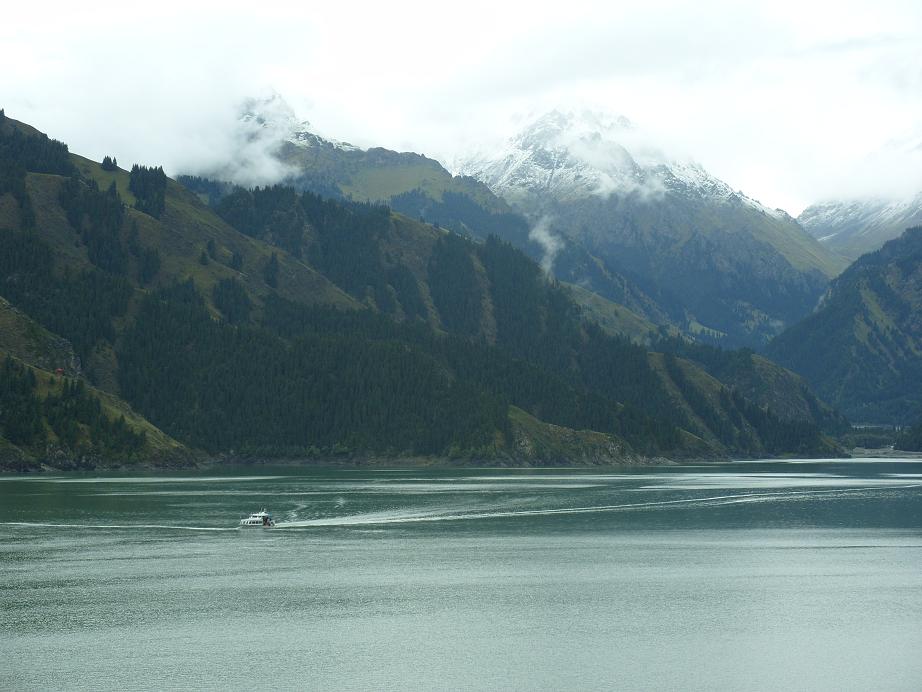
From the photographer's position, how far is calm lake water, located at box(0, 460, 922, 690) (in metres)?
84.7

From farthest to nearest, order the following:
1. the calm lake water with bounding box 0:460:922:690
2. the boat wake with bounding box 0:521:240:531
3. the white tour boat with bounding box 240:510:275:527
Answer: the white tour boat with bounding box 240:510:275:527 < the boat wake with bounding box 0:521:240:531 < the calm lake water with bounding box 0:460:922:690

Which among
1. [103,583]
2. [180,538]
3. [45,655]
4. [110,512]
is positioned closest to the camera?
[45,655]

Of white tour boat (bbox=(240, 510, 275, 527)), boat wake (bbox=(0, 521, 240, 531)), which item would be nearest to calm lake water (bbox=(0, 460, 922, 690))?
boat wake (bbox=(0, 521, 240, 531))

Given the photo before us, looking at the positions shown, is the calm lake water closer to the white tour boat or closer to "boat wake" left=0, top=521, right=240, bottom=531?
"boat wake" left=0, top=521, right=240, bottom=531

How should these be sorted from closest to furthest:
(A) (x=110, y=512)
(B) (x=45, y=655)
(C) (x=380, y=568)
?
(B) (x=45, y=655) < (C) (x=380, y=568) < (A) (x=110, y=512)

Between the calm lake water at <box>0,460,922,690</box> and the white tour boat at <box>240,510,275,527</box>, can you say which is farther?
the white tour boat at <box>240,510,275,527</box>

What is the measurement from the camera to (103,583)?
4751 inches

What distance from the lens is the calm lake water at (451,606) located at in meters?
84.7

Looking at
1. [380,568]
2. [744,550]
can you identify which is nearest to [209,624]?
[380,568]

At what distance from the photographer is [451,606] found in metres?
111

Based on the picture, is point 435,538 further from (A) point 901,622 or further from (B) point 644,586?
(A) point 901,622

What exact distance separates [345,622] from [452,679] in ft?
71.1

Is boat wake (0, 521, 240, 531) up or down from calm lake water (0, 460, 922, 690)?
up

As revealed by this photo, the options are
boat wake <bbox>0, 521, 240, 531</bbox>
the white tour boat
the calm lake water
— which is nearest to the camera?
the calm lake water
